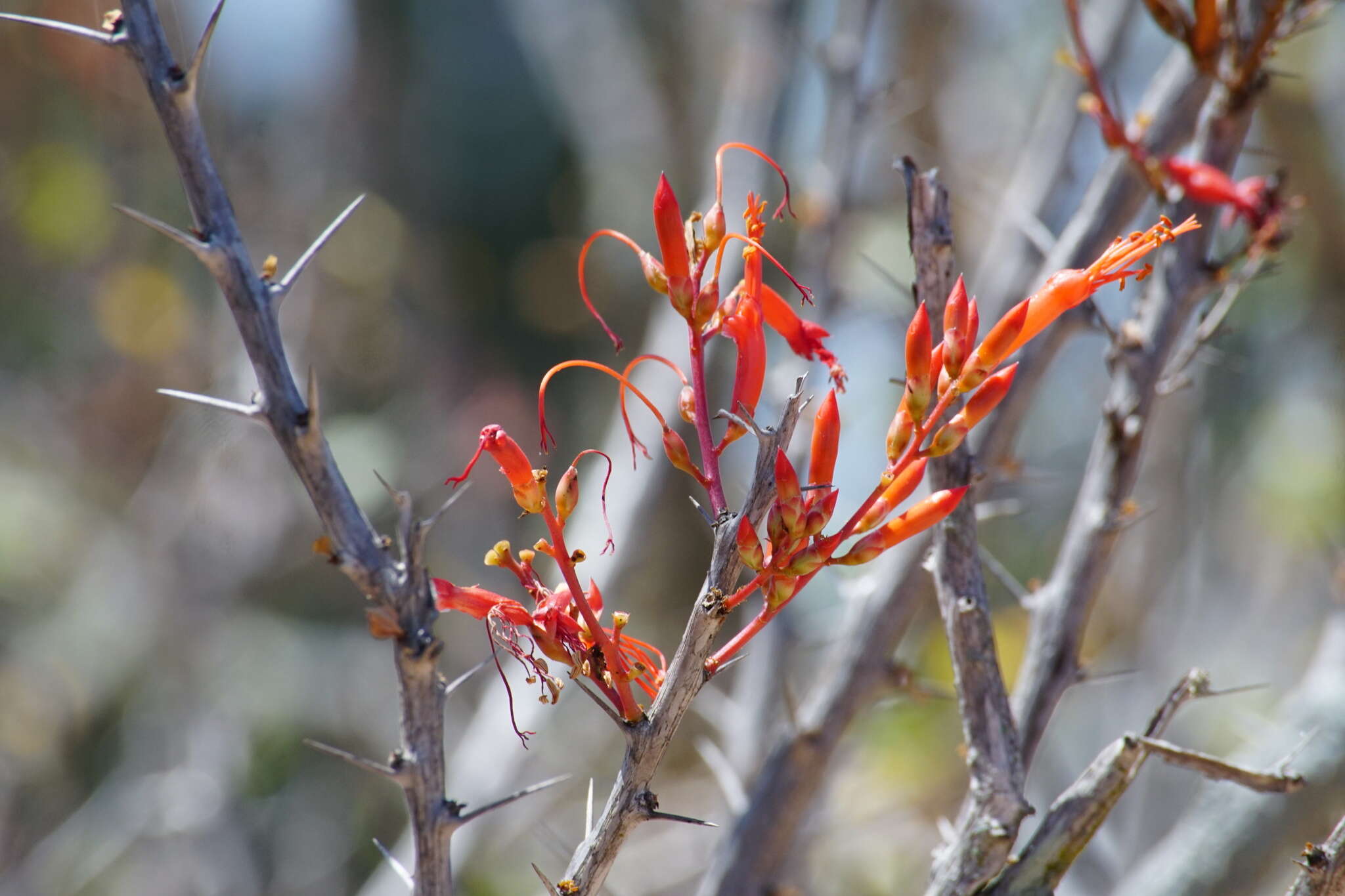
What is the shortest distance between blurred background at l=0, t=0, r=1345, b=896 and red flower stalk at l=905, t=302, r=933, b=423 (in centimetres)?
252

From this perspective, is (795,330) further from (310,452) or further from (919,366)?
(310,452)

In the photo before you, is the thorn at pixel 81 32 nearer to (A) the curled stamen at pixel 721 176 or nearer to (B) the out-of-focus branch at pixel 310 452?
(B) the out-of-focus branch at pixel 310 452

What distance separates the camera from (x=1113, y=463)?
2.18 metres

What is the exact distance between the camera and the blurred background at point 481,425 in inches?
190

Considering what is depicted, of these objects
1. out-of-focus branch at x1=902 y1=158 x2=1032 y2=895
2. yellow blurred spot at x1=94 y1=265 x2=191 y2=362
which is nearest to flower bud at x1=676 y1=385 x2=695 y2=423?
out-of-focus branch at x1=902 y1=158 x2=1032 y2=895

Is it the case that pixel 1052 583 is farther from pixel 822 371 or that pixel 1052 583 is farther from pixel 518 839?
pixel 518 839

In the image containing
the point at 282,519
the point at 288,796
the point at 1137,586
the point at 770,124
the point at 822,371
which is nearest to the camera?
the point at 822,371

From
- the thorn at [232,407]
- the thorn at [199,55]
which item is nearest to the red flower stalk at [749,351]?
the thorn at [232,407]

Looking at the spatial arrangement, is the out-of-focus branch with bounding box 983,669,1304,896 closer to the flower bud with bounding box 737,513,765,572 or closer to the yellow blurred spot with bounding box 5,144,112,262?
the flower bud with bounding box 737,513,765,572

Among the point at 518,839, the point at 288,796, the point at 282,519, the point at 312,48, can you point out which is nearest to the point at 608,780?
the point at 518,839

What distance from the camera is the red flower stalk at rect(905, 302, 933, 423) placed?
1144mm

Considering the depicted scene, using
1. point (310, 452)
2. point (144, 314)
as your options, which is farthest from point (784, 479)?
point (144, 314)

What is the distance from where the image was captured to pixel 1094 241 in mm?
2529

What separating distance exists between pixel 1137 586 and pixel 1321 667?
2.04m
